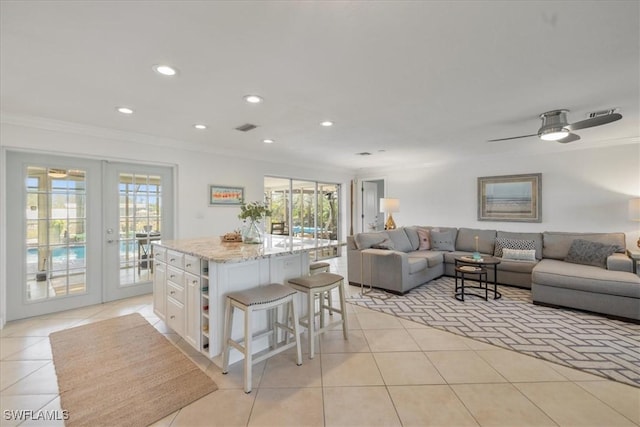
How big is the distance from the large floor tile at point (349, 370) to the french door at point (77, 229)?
10.7 ft

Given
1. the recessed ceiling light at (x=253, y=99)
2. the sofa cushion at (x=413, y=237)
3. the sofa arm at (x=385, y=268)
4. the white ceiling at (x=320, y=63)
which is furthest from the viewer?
the sofa cushion at (x=413, y=237)

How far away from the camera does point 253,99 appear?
9.20 ft

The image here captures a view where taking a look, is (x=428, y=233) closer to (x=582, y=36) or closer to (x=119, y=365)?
(x=582, y=36)

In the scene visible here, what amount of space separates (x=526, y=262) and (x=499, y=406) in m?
3.42

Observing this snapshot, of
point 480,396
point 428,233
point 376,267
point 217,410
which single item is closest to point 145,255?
point 217,410

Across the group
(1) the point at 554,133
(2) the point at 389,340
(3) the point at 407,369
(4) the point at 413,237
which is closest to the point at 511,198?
(4) the point at 413,237

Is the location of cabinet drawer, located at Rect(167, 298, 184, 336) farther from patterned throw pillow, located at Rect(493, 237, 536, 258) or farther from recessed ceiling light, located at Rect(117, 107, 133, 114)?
patterned throw pillow, located at Rect(493, 237, 536, 258)

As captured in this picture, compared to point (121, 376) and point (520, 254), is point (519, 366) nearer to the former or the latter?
point (520, 254)

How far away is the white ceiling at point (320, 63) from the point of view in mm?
1587

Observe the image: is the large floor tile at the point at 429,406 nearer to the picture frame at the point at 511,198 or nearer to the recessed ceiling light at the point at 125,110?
the recessed ceiling light at the point at 125,110

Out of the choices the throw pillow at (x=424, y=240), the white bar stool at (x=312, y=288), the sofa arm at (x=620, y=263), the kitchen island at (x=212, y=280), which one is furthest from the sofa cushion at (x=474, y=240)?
the kitchen island at (x=212, y=280)

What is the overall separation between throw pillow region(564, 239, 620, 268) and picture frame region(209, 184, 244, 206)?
17.6ft

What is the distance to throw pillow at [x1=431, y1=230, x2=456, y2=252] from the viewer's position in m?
5.60

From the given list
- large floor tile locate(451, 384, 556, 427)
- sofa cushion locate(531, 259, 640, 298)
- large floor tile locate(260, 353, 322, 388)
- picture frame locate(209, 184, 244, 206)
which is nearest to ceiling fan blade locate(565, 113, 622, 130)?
sofa cushion locate(531, 259, 640, 298)
